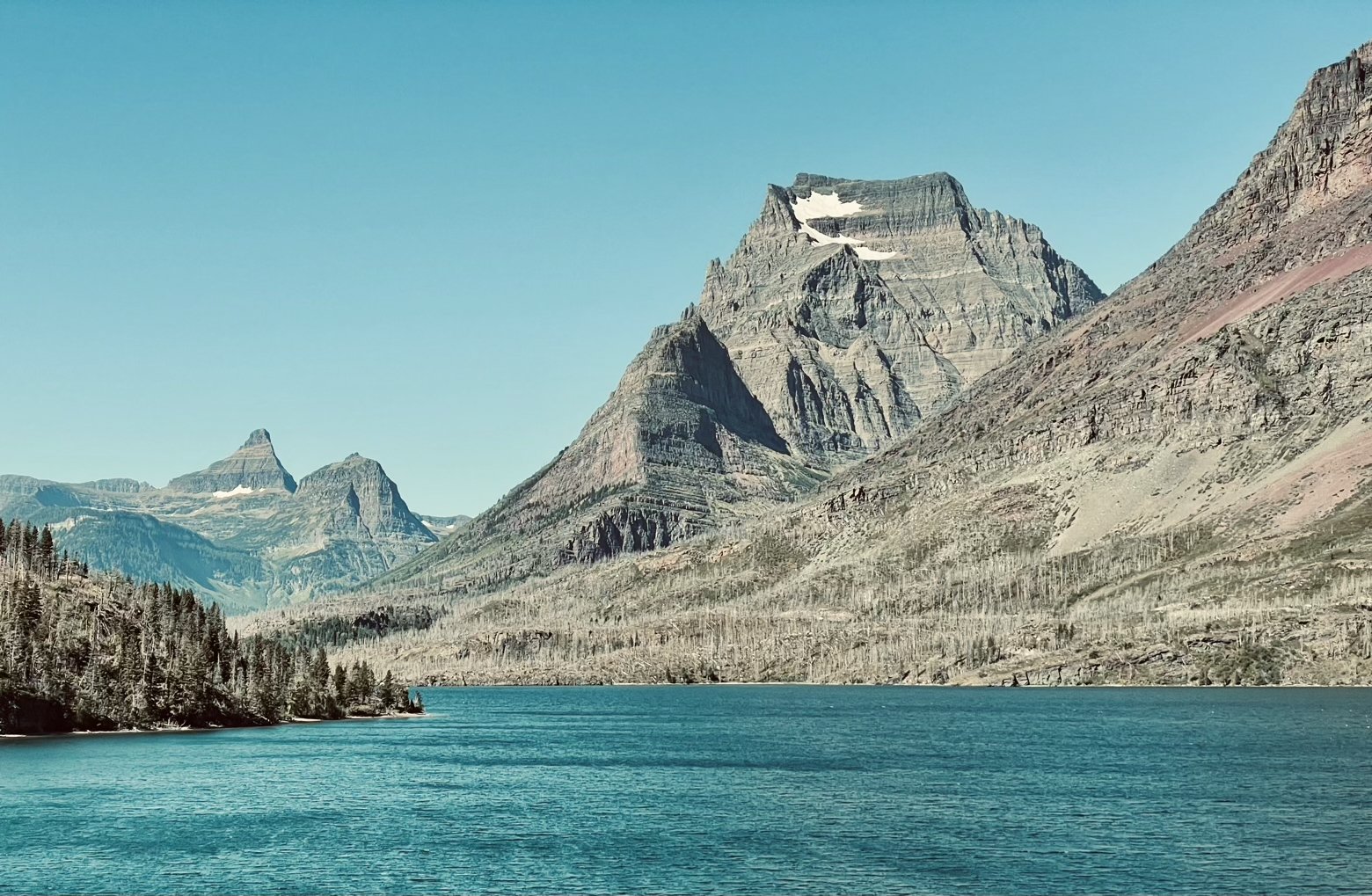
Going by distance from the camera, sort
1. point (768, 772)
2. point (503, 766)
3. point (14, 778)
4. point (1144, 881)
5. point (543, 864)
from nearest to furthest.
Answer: point (1144, 881), point (543, 864), point (14, 778), point (768, 772), point (503, 766)

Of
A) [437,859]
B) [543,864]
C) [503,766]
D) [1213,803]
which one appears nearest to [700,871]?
[543,864]

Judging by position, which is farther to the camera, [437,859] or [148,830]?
[148,830]

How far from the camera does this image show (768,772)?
18238 centimetres

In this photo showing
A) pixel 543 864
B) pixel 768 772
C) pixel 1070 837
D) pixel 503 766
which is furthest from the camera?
pixel 503 766

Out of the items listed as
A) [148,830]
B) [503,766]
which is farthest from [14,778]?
[503,766]

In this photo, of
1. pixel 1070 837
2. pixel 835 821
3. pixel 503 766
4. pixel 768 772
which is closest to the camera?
pixel 1070 837

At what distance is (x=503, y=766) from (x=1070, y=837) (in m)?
89.5

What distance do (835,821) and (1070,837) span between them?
855 inches

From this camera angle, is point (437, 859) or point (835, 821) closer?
point (437, 859)

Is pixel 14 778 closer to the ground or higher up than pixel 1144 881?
higher up

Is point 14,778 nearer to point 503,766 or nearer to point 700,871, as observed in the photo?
point 503,766

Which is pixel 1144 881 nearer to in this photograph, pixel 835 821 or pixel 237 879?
pixel 835 821

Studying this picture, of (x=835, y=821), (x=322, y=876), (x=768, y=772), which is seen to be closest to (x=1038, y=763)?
(x=768, y=772)

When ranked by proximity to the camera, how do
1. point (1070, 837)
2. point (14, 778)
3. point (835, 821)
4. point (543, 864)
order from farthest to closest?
1. point (14, 778)
2. point (835, 821)
3. point (1070, 837)
4. point (543, 864)
